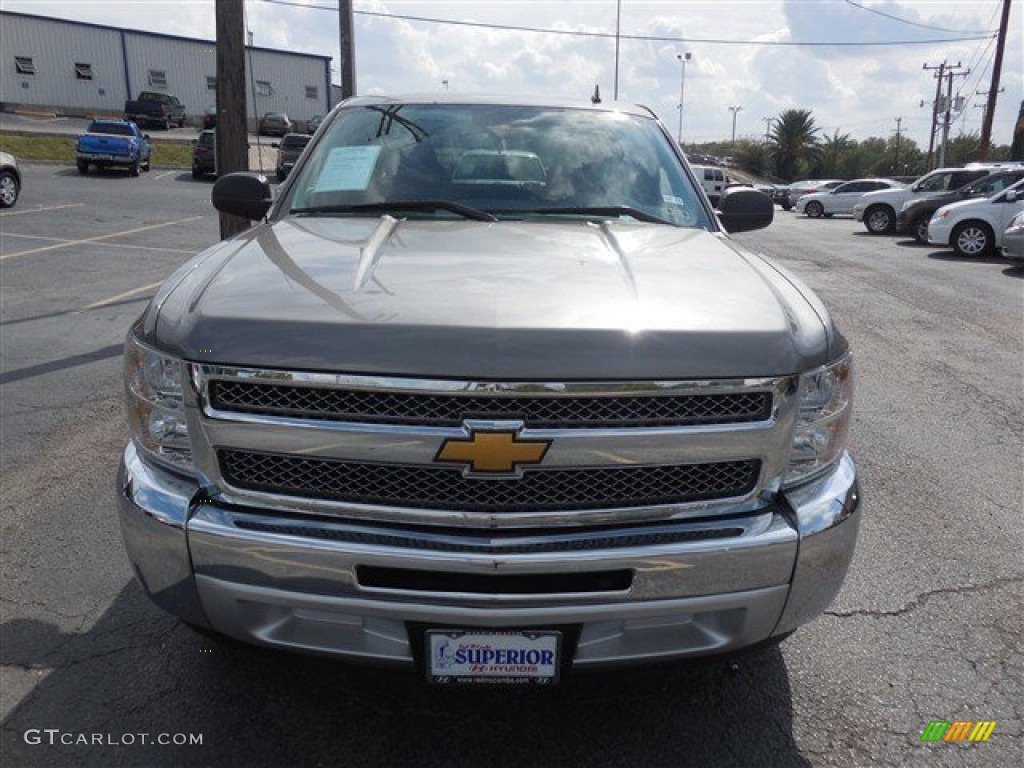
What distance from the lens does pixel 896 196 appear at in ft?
72.8

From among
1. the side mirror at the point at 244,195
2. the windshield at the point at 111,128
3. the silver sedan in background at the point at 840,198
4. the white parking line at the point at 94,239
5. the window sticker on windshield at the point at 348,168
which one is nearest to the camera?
the window sticker on windshield at the point at 348,168

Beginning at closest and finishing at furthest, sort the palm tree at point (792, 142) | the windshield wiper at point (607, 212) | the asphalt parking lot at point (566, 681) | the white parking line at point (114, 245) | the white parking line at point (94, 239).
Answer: the asphalt parking lot at point (566, 681) < the windshield wiper at point (607, 212) < the white parking line at point (94, 239) < the white parking line at point (114, 245) < the palm tree at point (792, 142)

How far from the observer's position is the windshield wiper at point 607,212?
3.45m

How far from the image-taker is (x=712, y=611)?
7.23 ft

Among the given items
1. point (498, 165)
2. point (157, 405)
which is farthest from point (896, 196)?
point (157, 405)

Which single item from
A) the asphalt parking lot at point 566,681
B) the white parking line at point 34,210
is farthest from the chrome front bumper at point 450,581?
the white parking line at point 34,210

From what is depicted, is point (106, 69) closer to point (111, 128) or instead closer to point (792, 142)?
point (111, 128)

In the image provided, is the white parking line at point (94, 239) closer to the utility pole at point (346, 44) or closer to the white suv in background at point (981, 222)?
the utility pole at point (346, 44)

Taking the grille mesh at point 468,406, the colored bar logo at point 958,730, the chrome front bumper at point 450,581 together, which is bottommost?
the colored bar logo at point 958,730

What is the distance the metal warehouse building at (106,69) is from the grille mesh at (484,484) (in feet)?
162

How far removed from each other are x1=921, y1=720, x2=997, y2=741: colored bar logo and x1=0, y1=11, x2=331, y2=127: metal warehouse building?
49.6 meters

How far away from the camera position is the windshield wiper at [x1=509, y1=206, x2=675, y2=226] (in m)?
3.45

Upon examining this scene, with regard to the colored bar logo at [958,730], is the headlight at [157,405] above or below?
above

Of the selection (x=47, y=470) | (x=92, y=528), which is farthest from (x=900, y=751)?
(x=47, y=470)
